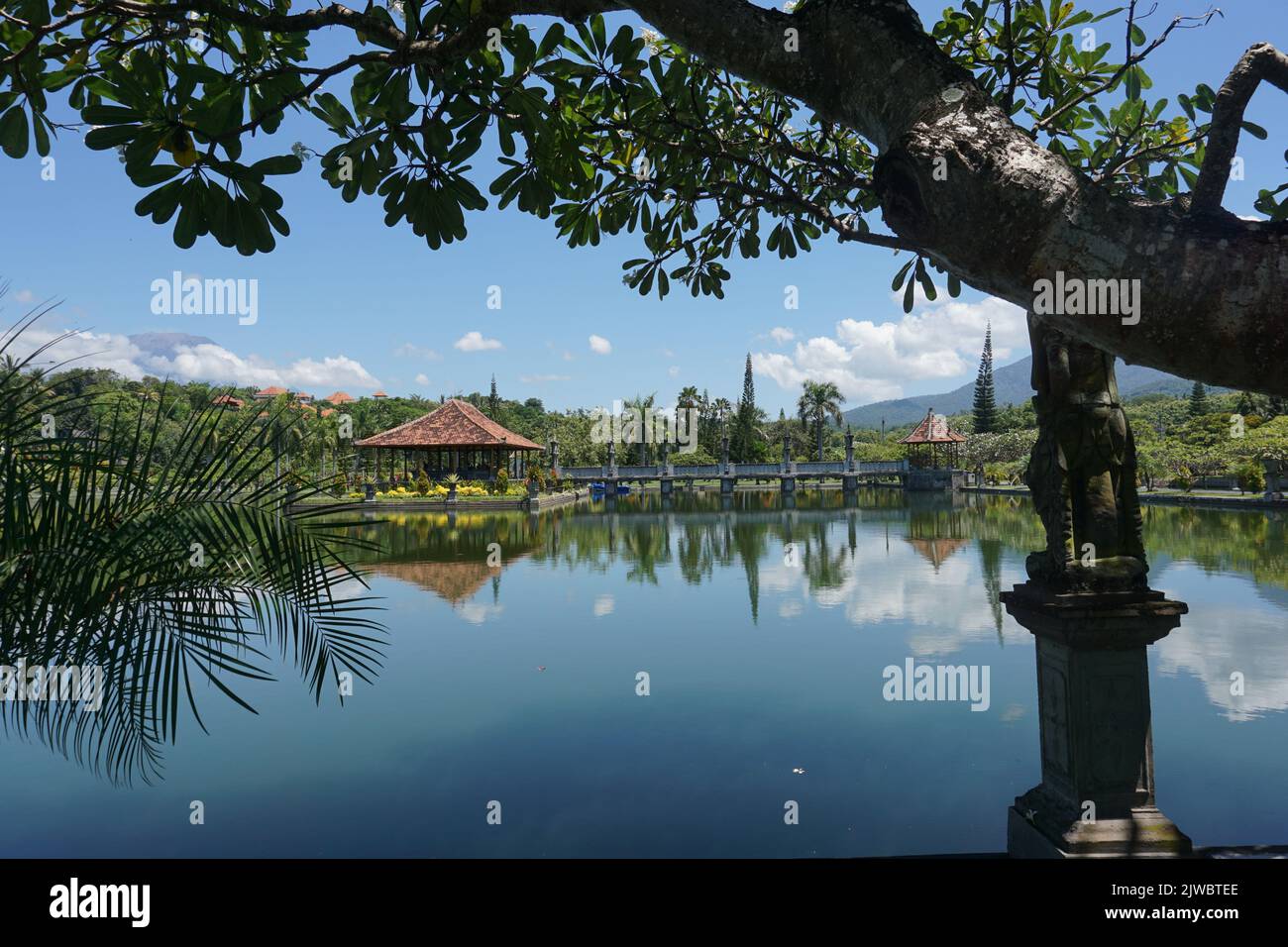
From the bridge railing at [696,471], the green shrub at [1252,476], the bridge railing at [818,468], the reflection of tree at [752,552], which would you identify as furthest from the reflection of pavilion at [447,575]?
the bridge railing at [818,468]

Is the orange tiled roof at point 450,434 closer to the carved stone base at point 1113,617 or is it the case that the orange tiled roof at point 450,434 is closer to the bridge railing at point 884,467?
the bridge railing at point 884,467

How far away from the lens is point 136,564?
204cm

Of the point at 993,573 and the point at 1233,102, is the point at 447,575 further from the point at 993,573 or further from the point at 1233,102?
the point at 1233,102

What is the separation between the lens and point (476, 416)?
134ft

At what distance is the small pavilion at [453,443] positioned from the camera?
37094 mm

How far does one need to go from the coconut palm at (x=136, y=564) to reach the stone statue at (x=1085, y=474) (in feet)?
10.3

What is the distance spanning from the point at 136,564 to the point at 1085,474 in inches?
152

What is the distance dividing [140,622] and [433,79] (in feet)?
6.03

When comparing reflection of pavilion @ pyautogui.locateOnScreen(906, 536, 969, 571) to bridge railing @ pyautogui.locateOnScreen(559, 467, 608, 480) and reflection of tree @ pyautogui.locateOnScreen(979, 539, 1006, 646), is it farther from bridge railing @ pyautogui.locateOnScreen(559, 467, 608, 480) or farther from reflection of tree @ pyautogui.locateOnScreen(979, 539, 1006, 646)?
bridge railing @ pyautogui.locateOnScreen(559, 467, 608, 480)

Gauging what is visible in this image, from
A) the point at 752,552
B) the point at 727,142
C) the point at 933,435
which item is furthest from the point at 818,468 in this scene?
the point at 727,142

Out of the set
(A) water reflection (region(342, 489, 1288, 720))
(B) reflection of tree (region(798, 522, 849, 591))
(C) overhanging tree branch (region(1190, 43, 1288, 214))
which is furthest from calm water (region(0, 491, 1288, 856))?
(C) overhanging tree branch (region(1190, 43, 1288, 214))

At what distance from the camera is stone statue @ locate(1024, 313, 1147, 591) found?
3438mm

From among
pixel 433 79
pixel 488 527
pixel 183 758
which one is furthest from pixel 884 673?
pixel 488 527
